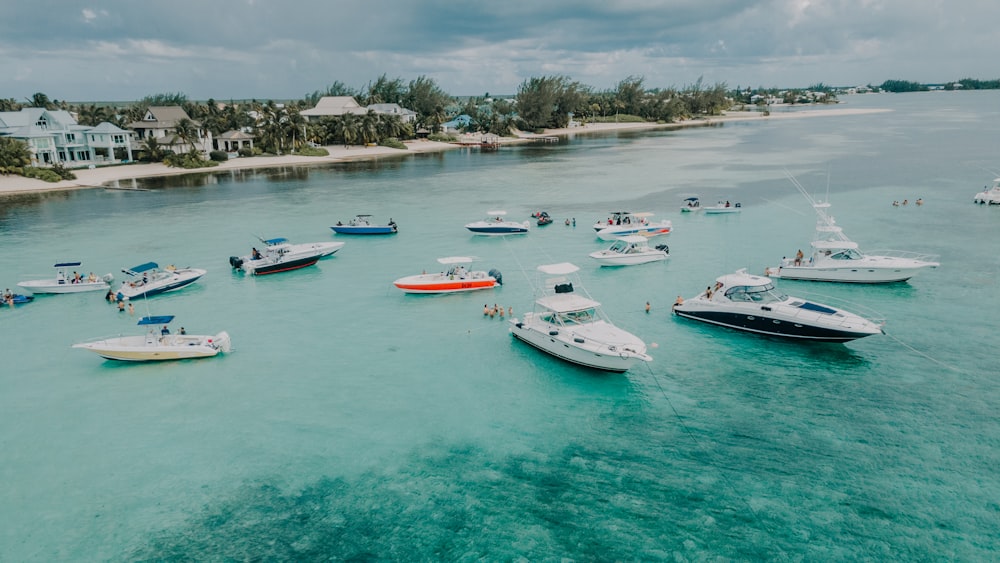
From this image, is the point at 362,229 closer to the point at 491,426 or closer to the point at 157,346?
the point at 157,346

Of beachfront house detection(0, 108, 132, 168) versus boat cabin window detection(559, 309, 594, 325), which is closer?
boat cabin window detection(559, 309, 594, 325)

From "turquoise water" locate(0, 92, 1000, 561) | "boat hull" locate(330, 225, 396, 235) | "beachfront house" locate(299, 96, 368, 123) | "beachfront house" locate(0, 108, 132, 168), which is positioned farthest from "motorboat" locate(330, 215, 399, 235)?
"beachfront house" locate(299, 96, 368, 123)

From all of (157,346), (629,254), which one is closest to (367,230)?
(629,254)

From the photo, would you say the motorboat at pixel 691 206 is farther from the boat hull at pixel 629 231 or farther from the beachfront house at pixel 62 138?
the beachfront house at pixel 62 138

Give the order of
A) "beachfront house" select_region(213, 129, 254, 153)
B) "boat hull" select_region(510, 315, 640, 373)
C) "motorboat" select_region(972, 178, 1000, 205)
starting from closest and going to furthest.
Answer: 1. "boat hull" select_region(510, 315, 640, 373)
2. "motorboat" select_region(972, 178, 1000, 205)
3. "beachfront house" select_region(213, 129, 254, 153)

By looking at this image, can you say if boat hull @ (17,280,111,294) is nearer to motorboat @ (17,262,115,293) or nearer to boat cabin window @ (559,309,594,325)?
motorboat @ (17,262,115,293)

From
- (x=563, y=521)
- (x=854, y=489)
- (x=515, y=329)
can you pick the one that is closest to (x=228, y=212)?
(x=515, y=329)

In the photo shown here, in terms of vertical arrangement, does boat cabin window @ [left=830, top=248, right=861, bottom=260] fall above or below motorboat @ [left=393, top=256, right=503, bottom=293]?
above

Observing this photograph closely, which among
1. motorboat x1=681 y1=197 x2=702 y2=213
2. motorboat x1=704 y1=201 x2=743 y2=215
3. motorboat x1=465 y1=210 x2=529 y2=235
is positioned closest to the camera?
motorboat x1=465 y1=210 x2=529 y2=235
